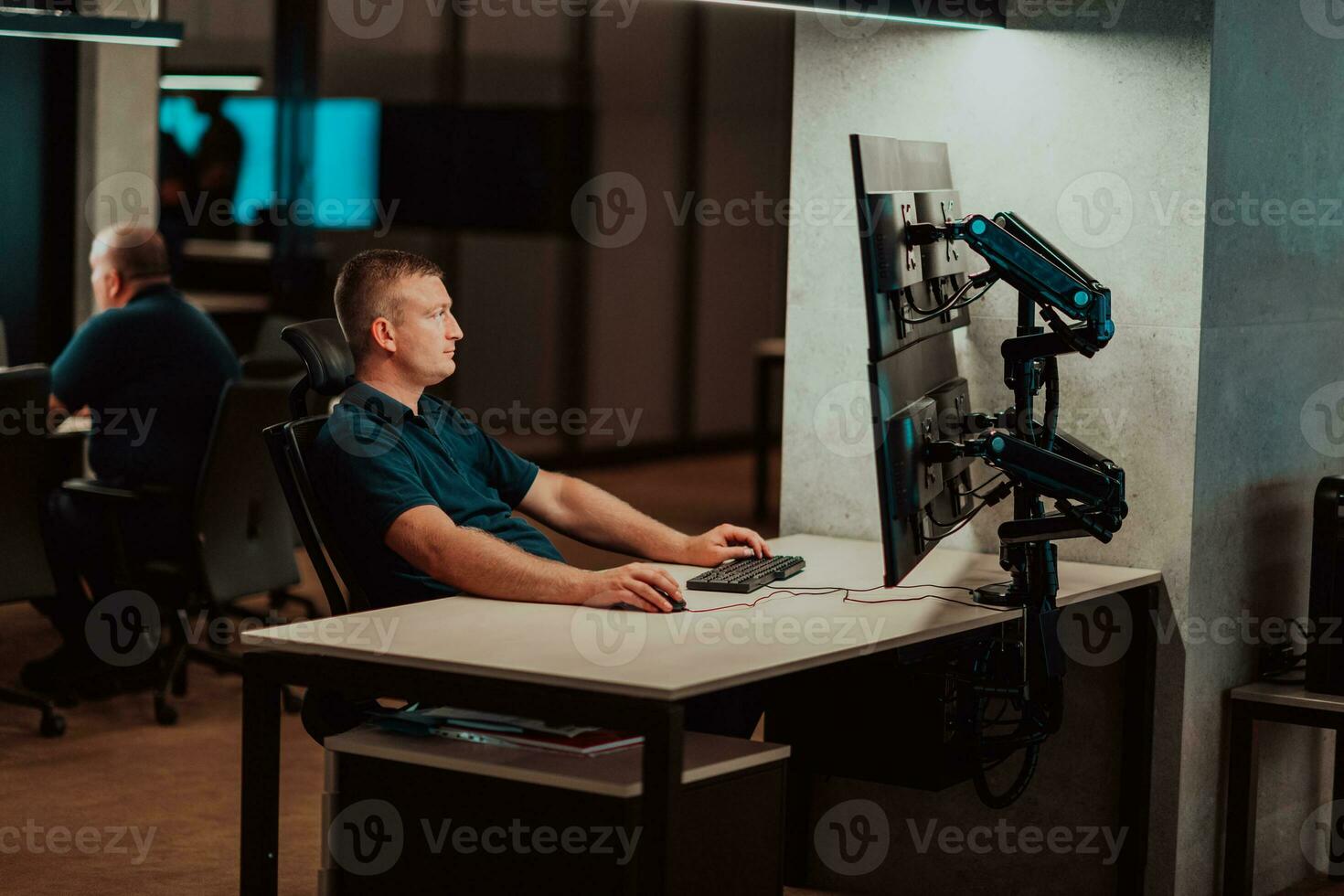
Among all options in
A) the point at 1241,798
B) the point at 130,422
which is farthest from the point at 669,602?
the point at 130,422

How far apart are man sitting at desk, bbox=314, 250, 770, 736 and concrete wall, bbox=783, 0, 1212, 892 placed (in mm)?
600

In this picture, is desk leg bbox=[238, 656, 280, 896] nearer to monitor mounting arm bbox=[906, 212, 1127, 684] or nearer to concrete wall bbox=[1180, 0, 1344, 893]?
monitor mounting arm bbox=[906, 212, 1127, 684]

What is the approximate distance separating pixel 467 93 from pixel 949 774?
673 cm

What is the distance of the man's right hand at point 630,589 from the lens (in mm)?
2740

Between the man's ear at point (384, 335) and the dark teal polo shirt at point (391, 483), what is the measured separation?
8 cm

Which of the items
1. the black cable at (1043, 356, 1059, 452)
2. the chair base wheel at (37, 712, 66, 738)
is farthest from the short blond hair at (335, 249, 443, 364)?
the chair base wheel at (37, 712, 66, 738)

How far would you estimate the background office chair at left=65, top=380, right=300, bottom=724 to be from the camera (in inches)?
185

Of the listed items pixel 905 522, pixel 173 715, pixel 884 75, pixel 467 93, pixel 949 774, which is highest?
pixel 467 93

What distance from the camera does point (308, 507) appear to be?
9.58 ft

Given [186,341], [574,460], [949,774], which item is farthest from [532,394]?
[949,774]

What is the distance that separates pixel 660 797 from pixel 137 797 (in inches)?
92.0

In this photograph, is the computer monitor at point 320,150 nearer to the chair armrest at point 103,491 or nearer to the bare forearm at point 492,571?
the chair armrest at point 103,491

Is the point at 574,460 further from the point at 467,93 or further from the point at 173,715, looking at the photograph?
the point at 173,715

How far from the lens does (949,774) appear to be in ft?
10.2
